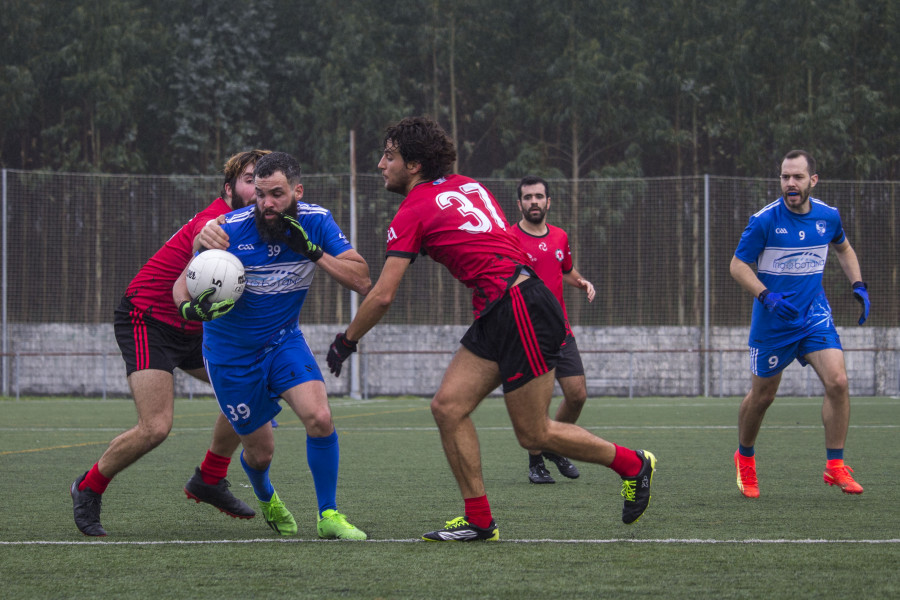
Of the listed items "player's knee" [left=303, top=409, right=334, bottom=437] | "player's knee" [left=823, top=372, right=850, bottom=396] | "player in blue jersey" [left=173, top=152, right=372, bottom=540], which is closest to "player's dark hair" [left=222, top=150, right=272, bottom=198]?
"player in blue jersey" [left=173, top=152, right=372, bottom=540]

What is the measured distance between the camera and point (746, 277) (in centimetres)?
712

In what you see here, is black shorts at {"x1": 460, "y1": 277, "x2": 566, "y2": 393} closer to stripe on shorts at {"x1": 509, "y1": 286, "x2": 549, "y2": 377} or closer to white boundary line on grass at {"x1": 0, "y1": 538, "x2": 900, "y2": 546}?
stripe on shorts at {"x1": 509, "y1": 286, "x2": 549, "y2": 377}

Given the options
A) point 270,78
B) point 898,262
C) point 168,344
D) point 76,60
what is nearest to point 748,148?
point 898,262

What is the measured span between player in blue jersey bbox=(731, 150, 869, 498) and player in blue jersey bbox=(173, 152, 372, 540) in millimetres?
2834

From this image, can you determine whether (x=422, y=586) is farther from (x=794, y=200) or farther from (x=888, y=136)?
(x=888, y=136)

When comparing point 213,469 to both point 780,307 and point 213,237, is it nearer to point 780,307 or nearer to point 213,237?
point 213,237

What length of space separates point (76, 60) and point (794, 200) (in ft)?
98.4

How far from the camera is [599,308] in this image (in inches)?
923

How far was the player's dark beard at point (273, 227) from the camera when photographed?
17.2 ft

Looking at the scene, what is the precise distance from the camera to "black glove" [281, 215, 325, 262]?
16.9ft

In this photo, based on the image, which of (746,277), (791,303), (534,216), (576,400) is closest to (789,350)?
(791,303)

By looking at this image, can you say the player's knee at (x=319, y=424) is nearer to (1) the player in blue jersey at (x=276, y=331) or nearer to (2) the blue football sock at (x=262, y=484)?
(1) the player in blue jersey at (x=276, y=331)

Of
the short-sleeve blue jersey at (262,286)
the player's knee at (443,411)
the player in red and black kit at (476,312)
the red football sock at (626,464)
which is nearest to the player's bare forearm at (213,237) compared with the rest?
the short-sleeve blue jersey at (262,286)

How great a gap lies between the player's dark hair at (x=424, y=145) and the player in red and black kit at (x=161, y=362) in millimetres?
1004
